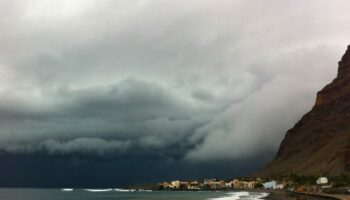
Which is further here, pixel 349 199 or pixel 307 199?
pixel 307 199

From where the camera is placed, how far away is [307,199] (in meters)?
151

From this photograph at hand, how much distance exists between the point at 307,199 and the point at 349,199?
75.7ft

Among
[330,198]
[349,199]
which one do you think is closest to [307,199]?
[330,198]

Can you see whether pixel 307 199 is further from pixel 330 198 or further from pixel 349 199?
pixel 349 199

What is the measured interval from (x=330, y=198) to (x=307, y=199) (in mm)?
7059

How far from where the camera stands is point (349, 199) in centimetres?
12875

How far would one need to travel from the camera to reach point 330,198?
14625cm

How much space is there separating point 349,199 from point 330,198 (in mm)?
17758

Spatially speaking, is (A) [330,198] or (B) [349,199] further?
(A) [330,198]
